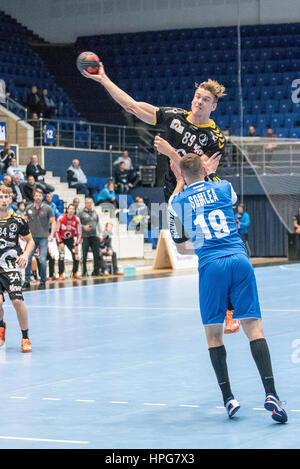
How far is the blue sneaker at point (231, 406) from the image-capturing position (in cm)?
605

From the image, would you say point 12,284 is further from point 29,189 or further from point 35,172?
point 35,172

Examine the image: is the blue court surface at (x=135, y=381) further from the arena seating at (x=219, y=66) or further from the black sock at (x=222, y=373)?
the arena seating at (x=219, y=66)

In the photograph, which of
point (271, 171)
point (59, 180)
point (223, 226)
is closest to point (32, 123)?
point (59, 180)

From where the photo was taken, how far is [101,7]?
35531 millimetres

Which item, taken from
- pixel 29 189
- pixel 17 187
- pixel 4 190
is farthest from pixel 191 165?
pixel 29 189

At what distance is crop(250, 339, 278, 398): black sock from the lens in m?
5.95

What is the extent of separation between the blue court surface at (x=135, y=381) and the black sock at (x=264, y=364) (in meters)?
0.27

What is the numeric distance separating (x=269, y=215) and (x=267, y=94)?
4.65m

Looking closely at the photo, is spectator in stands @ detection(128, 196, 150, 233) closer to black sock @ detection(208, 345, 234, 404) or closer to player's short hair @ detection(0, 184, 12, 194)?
player's short hair @ detection(0, 184, 12, 194)

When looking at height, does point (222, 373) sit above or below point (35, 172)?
below

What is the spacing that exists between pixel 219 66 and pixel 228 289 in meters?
27.5

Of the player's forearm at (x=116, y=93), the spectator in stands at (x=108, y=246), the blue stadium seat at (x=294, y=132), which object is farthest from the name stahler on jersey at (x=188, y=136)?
the blue stadium seat at (x=294, y=132)

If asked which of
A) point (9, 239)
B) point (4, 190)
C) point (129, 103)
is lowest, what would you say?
point (9, 239)

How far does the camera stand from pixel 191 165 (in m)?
6.29
